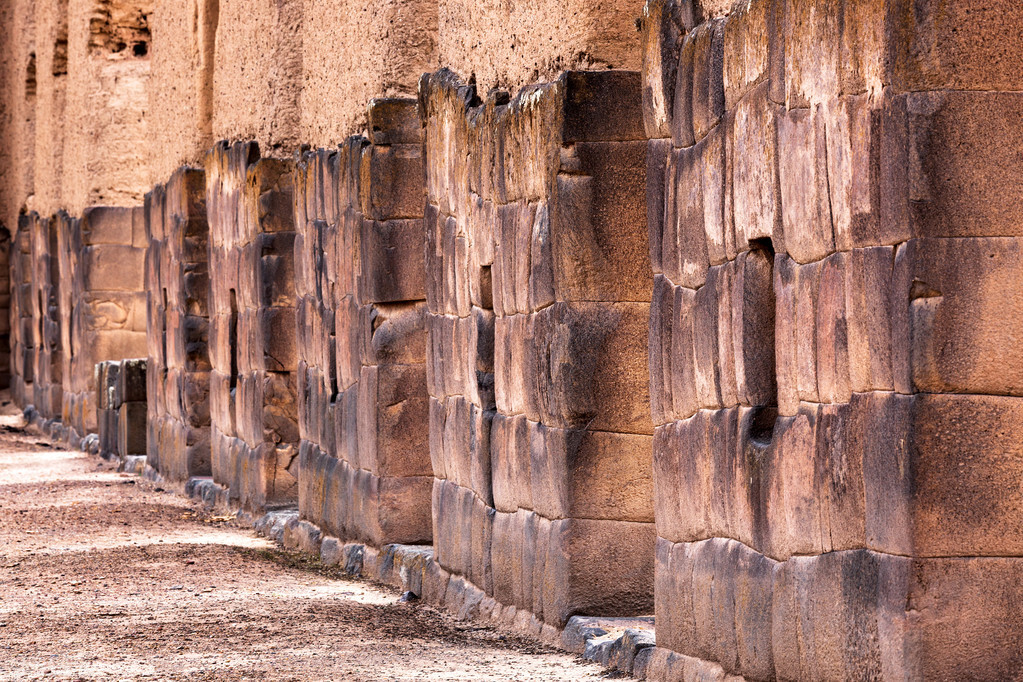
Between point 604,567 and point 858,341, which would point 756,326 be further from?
point 604,567

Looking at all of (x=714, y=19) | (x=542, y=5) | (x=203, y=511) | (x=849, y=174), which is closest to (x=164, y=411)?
(x=203, y=511)

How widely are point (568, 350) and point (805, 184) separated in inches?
72.5

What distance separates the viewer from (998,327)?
3693 mm

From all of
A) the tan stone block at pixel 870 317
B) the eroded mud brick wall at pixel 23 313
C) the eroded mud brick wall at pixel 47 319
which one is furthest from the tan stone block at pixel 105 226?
the tan stone block at pixel 870 317

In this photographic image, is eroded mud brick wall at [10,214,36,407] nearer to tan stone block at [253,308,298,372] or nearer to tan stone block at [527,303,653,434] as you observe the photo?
tan stone block at [253,308,298,372]

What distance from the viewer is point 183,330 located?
12938 millimetres

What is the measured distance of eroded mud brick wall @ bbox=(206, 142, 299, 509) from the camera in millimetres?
10586

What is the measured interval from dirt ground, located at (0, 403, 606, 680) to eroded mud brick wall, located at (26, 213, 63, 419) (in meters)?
8.27

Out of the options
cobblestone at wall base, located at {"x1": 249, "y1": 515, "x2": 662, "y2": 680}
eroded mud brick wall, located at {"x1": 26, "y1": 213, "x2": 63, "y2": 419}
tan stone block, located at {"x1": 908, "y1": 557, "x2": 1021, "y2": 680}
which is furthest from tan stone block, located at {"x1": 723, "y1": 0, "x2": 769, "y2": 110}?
eroded mud brick wall, located at {"x1": 26, "y1": 213, "x2": 63, "y2": 419}

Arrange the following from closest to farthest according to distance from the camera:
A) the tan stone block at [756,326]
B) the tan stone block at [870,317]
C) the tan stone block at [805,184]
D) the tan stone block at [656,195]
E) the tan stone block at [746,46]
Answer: the tan stone block at [870,317]
the tan stone block at [805,184]
the tan stone block at [746,46]
the tan stone block at [756,326]
the tan stone block at [656,195]

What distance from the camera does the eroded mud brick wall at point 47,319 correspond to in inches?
757

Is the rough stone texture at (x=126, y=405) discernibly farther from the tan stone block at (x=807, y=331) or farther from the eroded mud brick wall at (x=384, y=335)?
the tan stone block at (x=807, y=331)

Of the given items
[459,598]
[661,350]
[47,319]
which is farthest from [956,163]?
[47,319]

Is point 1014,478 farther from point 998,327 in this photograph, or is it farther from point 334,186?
point 334,186
